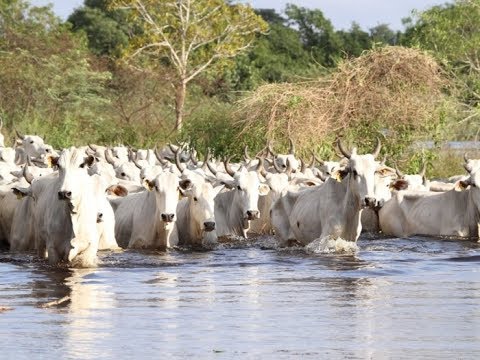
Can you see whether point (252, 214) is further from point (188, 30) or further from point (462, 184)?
point (188, 30)

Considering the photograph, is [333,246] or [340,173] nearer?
[340,173]

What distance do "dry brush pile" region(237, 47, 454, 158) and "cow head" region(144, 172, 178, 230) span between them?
42.1 feet

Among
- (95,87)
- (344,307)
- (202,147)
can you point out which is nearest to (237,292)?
(344,307)

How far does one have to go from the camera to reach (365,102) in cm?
3052

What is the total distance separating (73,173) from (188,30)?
37.9 meters

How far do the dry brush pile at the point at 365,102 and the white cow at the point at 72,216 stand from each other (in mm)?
15521

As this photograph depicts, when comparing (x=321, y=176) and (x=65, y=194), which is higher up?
(x=321, y=176)

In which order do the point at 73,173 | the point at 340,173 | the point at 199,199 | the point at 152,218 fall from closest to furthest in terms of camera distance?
the point at 73,173 < the point at 340,173 < the point at 152,218 < the point at 199,199

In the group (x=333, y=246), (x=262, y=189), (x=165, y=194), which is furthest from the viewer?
(x=262, y=189)

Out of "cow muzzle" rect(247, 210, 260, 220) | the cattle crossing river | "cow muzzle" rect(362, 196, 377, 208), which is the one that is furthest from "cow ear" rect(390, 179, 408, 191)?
"cow muzzle" rect(362, 196, 377, 208)

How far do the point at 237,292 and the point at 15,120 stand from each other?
30.8 m

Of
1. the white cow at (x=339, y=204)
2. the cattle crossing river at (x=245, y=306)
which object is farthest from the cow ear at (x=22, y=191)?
the white cow at (x=339, y=204)

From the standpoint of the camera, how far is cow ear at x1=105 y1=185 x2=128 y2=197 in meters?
18.6

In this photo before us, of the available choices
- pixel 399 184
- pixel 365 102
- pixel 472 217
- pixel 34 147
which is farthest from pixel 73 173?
pixel 34 147
